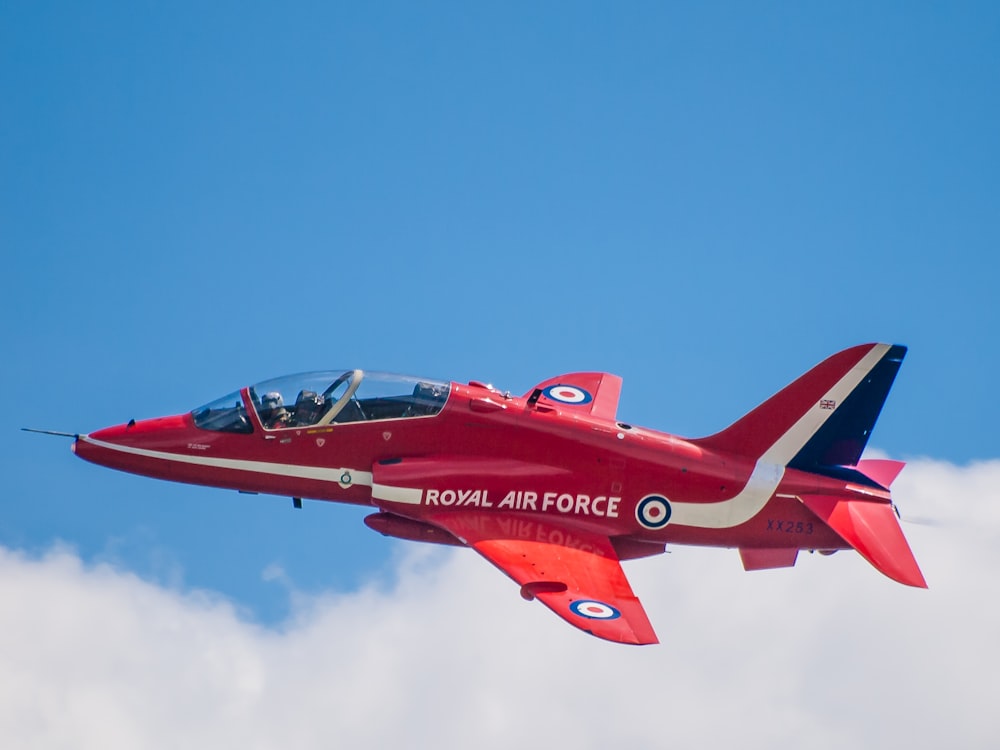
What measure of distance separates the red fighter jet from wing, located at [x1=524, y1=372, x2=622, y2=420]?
323cm

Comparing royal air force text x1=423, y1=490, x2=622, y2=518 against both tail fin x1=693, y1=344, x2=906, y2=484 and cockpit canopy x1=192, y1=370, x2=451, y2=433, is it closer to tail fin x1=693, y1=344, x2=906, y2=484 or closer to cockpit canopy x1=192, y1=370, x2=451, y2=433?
cockpit canopy x1=192, y1=370, x2=451, y2=433

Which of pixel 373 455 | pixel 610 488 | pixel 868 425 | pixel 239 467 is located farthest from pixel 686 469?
pixel 239 467

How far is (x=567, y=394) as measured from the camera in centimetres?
3838

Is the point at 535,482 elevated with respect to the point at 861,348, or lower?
lower

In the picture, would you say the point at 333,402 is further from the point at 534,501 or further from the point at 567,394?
the point at 567,394

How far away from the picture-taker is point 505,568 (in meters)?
32.2

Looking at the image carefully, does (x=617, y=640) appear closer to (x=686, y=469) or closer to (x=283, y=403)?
(x=686, y=469)

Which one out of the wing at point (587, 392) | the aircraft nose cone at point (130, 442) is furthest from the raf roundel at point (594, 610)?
the aircraft nose cone at point (130, 442)

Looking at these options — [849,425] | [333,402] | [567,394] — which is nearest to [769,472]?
[849,425]

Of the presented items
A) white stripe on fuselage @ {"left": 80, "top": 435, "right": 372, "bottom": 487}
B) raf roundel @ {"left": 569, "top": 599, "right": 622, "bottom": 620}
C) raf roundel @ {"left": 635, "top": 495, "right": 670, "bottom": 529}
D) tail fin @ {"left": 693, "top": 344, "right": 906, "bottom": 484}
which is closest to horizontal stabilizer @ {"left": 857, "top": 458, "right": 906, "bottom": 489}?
tail fin @ {"left": 693, "top": 344, "right": 906, "bottom": 484}

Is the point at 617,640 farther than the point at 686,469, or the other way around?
the point at 686,469

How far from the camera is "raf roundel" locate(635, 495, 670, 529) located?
34.1 meters

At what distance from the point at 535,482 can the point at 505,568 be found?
2.22m

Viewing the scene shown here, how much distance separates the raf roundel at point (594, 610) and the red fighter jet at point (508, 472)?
960mm
